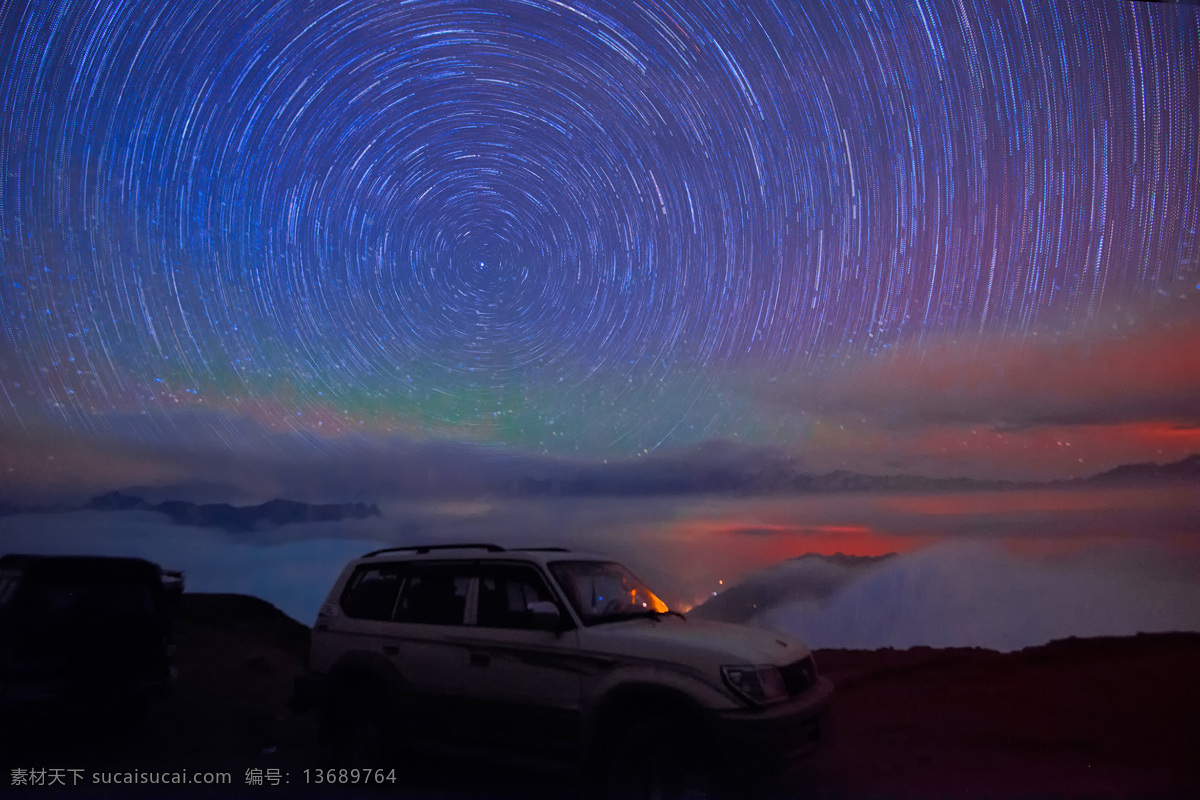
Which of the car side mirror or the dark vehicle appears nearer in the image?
the car side mirror

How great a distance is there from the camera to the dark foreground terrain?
21.5ft

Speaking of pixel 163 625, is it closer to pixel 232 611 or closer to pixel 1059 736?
pixel 232 611

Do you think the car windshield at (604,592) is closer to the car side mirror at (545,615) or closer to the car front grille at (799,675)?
the car side mirror at (545,615)

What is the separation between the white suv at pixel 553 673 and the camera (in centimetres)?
487

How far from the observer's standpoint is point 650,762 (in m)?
5.08

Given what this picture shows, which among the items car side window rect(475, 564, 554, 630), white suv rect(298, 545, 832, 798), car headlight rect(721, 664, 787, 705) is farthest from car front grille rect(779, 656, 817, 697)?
car side window rect(475, 564, 554, 630)

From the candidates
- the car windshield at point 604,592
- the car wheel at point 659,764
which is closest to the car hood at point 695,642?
the car windshield at point 604,592

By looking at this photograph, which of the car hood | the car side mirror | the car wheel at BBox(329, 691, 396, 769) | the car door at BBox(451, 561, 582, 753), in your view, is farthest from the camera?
the car wheel at BBox(329, 691, 396, 769)

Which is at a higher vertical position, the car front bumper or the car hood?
the car hood

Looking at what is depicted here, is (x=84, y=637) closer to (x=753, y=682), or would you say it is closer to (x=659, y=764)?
(x=659, y=764)

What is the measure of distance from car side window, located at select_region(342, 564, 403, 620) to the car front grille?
320cm

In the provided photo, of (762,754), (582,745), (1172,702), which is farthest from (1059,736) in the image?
(582,745)

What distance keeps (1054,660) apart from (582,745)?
26.1 ft

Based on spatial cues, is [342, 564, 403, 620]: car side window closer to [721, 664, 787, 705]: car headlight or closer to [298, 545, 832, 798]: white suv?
[298, 545, 832, 798]: white suv
